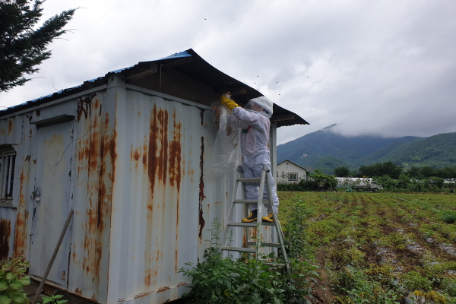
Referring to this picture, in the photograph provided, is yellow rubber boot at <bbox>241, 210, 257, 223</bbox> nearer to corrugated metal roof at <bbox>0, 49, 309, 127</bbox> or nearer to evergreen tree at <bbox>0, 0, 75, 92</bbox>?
corrugated metal roof at <bbox>0, 49, 309, 127</bbox>

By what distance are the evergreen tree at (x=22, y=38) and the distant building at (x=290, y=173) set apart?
42883 millimetres

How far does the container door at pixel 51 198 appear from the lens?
3939 millimetres

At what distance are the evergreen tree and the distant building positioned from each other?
42883mm

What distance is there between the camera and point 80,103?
3930 mm

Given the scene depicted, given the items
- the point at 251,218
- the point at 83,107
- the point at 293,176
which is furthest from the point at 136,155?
the point at 293,176

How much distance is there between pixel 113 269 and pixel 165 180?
119 centimetres

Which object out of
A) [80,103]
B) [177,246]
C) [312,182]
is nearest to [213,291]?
[177,246]

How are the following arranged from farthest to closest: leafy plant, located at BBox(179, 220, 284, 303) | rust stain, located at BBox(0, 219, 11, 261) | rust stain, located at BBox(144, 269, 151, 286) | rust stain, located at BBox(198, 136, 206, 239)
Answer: rust stain, located at BBox(0, 219, 11, 261), rust stain, located at BBox(198, 136, 206, 239), rust stain, located at BBox(144, 269, 151, 286), leafy plant, located at BBox(179, 220, 284, 303)

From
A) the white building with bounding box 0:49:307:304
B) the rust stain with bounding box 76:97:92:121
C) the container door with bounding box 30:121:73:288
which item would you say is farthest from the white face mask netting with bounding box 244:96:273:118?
the container door with bounding box 30:121:73:288

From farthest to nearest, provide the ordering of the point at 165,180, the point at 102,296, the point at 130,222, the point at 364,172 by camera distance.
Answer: the point at 364,172 < the point at 165,180 < the point at 130,222 < the point at 102,296

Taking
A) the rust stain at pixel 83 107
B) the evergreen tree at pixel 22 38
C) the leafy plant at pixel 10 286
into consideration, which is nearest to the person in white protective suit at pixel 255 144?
the rust stain at pixel 83 107

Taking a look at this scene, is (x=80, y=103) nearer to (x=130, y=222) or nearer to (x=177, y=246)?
(x=130, y=222)

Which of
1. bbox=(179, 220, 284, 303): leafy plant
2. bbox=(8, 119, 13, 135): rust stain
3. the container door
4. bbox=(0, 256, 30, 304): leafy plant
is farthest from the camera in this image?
bbox=(8, 119, 13, 135): rust stain

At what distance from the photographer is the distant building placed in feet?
162
